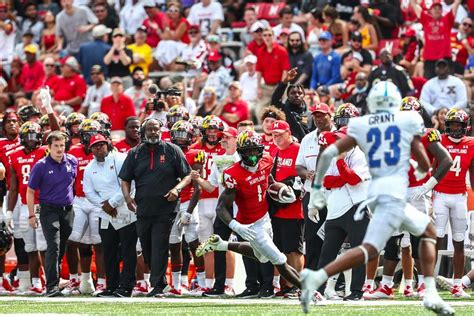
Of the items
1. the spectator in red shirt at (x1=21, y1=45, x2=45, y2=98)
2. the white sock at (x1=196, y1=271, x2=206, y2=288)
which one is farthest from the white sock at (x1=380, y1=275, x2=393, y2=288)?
the spectator in red shirt at (x1=21, y1=45, x2=45, y2=98)

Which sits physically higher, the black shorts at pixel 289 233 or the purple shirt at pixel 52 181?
the purple shirt at pixel 52 181

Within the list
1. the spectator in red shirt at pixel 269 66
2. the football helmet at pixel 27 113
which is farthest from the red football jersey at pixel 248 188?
the spectator in red shirt at pixel 269 66

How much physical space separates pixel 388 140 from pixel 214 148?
4892mm

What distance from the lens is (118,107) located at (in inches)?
722

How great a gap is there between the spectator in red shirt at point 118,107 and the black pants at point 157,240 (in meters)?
5.07

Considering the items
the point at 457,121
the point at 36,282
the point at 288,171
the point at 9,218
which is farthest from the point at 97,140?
the point at 457,121

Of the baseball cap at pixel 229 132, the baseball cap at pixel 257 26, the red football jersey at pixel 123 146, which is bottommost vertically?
the red football jersey at pixel 123 146

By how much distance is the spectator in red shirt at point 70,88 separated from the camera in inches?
790

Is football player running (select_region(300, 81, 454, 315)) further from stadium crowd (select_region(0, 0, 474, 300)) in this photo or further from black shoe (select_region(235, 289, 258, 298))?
black shoe (select_region(235, 289, 258, 298))

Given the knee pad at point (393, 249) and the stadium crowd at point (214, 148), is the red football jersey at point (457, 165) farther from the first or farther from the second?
the knee pad at point (393, 249)

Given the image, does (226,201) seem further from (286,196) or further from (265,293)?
(265,293)

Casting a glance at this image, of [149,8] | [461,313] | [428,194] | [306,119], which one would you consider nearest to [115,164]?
[306,119]

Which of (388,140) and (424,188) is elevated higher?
(388,140)

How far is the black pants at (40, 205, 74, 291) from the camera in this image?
14.0 meters
